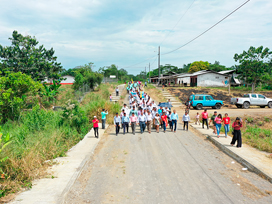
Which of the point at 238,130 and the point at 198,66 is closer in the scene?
the point at 238,130

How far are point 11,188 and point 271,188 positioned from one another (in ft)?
24.6

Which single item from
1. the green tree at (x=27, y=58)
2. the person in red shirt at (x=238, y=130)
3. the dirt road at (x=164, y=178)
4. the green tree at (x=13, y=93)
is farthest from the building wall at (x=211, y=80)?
the dirt road at (x=164, y=178)

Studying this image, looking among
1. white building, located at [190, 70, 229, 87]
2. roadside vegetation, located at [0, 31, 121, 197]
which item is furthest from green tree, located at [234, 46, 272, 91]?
roadside vegetation, located at [0, 31, 121, 197]

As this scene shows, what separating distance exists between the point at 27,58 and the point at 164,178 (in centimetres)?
2711

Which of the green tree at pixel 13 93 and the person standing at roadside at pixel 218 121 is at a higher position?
the green tree at pixel 13 93

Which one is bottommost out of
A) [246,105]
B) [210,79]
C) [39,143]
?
[39,143]

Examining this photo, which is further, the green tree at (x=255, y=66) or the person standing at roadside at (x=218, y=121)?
the green tree at (x=255, y=66)

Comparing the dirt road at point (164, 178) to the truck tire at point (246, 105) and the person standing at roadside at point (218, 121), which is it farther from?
the truck tire at point (246, 105)

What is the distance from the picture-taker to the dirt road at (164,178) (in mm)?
5562

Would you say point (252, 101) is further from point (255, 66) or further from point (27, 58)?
point (27, 58)

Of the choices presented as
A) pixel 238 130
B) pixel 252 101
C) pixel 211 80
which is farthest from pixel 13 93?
pixel 211 80

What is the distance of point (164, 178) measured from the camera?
6.70 meters

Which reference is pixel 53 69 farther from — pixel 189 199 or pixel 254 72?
pixel 254 72

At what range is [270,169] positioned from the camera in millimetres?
7234
